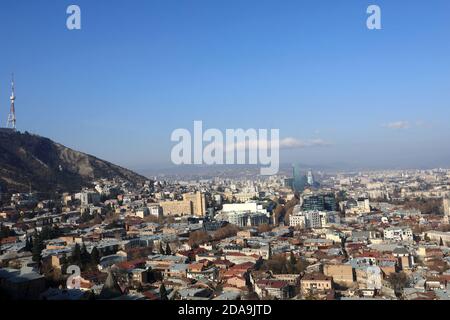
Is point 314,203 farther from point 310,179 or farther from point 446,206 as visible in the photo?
point 310,179

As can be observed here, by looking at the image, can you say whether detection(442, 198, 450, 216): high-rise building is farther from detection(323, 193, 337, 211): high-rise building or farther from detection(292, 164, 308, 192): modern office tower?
detection(292, 164, 308, 192): modern office tower

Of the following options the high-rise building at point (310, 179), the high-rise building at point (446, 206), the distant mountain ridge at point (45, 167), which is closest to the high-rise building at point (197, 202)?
the distant mountain ridge at point (45, 167)

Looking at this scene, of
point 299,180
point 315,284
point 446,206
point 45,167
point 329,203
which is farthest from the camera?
point 299,180

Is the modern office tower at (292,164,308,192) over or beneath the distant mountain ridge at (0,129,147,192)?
beneath

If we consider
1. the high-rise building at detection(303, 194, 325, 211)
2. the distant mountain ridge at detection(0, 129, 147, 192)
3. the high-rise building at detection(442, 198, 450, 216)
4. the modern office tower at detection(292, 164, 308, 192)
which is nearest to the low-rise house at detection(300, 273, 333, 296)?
the high-rise building at detection(303, 194, 325, 211)

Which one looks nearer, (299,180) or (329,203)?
(329,203)

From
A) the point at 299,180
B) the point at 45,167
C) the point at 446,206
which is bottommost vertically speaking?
the point at 446,206

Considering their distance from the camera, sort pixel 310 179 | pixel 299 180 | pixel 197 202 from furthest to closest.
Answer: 1. pixel 310 179
2. pixel 299 180
3. pixel 197 202

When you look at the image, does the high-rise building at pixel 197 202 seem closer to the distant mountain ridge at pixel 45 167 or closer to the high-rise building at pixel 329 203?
the high-rise building at pixel 329 203

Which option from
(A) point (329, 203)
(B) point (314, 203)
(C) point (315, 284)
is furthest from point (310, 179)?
(C) point (315, 284)
